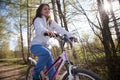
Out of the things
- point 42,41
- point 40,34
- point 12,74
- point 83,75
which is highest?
point 40,34

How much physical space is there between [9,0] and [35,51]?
4.90 m

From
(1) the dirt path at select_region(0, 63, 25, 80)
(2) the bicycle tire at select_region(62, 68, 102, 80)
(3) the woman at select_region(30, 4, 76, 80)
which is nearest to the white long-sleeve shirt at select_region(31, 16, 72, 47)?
(3) the woman at select_region(30, 4, 76, 80)

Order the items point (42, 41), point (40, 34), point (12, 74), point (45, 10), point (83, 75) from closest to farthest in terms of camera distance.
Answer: point (83, 75) → point (40, 34) → point (42, 41) → point (45, 10) → point (12, 74)

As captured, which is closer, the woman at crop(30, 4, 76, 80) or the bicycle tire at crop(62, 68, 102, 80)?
the bicycle tire at crop(62, 68, 102, 80)

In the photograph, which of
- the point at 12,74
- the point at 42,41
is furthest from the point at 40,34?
the point at 12,74

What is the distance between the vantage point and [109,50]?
5.30 meters

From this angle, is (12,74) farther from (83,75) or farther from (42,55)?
(83,75)

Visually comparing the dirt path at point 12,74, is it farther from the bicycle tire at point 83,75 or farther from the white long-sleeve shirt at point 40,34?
the bicycle tire at point 83,75

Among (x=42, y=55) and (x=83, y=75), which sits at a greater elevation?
(x=42, y=55)

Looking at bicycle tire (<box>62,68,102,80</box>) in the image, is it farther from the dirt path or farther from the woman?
the dirt path

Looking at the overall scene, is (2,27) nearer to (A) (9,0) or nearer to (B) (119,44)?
(A) (9,0)

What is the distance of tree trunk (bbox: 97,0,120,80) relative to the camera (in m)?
5.20

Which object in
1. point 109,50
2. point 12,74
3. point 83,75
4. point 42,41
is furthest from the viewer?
point 12,74

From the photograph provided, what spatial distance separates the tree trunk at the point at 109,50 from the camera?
520 cm
